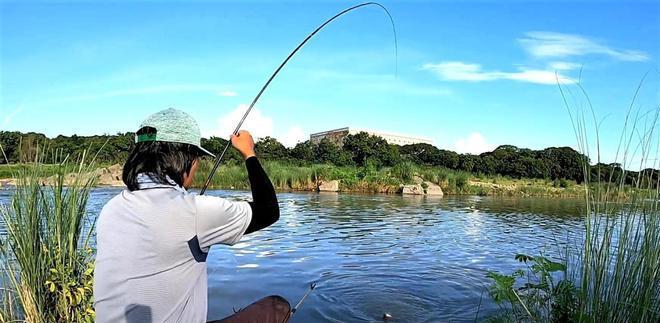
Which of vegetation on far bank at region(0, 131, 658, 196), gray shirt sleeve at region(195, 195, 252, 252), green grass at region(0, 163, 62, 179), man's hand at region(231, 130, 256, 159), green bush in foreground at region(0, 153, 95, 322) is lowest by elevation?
green bush in foreground at region(0, 153, 95, 322)

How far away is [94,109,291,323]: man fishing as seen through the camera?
7.02 ft

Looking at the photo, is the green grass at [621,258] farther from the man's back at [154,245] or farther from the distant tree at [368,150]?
the distant tree at [368,150]

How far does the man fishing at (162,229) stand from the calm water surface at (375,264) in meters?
3.23

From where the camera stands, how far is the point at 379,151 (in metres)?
40.2

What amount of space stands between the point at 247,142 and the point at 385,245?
7.86 meters

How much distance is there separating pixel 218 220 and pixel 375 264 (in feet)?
20.9

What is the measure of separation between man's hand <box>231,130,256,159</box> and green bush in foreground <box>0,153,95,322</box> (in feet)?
6.11

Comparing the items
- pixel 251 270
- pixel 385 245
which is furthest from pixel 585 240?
pixel 385 245

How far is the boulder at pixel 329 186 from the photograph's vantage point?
27.6m

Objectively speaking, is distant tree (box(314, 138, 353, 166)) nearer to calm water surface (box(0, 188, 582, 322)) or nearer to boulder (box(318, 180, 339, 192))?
boulder (box(318, 180, 339, 192))

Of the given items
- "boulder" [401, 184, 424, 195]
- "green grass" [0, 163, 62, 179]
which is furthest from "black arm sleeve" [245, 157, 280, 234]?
"boulder" [401, 184, 424, 195]

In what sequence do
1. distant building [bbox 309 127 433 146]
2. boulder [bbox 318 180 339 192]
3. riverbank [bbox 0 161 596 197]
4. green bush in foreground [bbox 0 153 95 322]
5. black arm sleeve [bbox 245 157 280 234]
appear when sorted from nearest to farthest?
black arm sleeve [bbox 245 157 280 234] < green bush in foreground [bbox 0 153 95 322] < riverbank [bbox 0 161 596 197] < boulder [bbox 318 180 339 192] < distant building [bbox 309 127 433 146]

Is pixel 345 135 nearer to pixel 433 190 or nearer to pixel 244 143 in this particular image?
pixel 433 190

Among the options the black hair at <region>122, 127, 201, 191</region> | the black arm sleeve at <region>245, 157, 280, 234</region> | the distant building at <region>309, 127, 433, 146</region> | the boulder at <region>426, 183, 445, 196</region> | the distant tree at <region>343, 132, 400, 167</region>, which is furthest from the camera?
the distant building at <region>309, 127, 433, 146</region>
